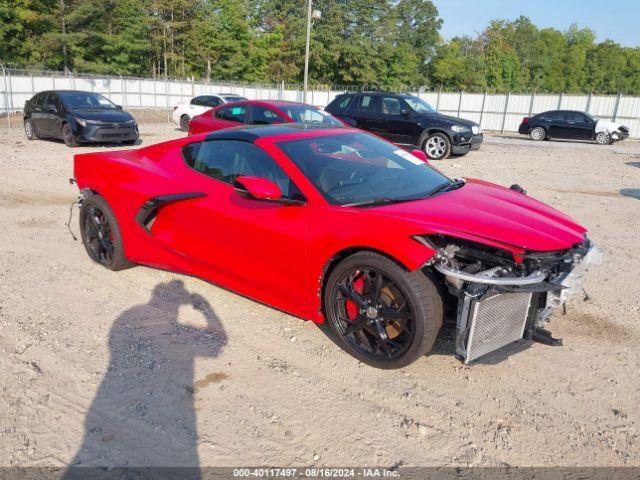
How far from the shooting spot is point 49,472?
8.41ft

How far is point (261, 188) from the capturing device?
12.1 feet

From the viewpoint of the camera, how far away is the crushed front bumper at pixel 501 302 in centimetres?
311

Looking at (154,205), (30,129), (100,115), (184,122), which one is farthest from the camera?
(184,122)

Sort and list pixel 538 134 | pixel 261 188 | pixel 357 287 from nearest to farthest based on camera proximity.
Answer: pixel 357 287 < pixel 261 188 < pixel 538 134

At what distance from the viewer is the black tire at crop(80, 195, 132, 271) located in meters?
5.01

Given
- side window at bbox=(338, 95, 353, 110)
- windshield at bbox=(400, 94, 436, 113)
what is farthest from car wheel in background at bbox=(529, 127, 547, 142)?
side window at bbox=(338, 95, 353, 110)

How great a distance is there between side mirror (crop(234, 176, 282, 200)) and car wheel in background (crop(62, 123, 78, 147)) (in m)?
12.5

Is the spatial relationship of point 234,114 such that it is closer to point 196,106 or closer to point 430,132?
point 430,132

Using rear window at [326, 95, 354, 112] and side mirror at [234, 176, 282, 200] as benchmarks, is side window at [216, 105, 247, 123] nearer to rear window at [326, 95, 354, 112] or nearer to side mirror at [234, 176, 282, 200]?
rear window at [326, 95, 354, 112]

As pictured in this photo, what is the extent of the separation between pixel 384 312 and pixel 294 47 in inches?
2477

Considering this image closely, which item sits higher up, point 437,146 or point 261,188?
point 261,188

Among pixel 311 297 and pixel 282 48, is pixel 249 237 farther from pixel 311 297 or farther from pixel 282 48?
pixel 282 48

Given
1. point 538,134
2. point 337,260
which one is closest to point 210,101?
point 538,134

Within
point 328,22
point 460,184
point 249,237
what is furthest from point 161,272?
point 328,22
